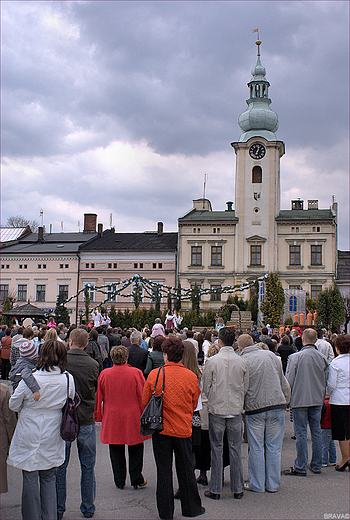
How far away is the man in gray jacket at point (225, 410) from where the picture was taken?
6.83 meters

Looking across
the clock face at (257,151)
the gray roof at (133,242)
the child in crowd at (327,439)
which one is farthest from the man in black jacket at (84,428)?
the clock face at (257,151)

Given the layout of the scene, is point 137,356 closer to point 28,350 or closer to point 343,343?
point 343,343

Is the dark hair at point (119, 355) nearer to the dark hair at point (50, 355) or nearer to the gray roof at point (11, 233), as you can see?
the dark hair at point (50, 355)

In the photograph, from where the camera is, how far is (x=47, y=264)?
5472cm

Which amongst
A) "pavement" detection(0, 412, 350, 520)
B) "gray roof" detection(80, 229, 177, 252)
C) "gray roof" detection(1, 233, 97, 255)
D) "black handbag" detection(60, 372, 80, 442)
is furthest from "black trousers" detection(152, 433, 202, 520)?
"gray roof" detection(1, 233, 97, 255)

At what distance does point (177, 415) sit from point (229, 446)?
3.78ft

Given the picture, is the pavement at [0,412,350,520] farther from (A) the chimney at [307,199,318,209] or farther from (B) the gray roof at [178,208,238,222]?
(A) the chimney at [307,199,318,209]

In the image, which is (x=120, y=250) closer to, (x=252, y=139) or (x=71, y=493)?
(x=252, y=139)

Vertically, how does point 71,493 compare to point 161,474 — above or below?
below

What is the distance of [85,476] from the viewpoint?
20.7 feet

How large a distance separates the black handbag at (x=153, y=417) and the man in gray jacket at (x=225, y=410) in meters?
1.01

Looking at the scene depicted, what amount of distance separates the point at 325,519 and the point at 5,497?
3.84m

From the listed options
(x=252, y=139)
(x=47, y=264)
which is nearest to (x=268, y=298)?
(x=252, y=139)

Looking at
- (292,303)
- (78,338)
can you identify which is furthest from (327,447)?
(292,303)
